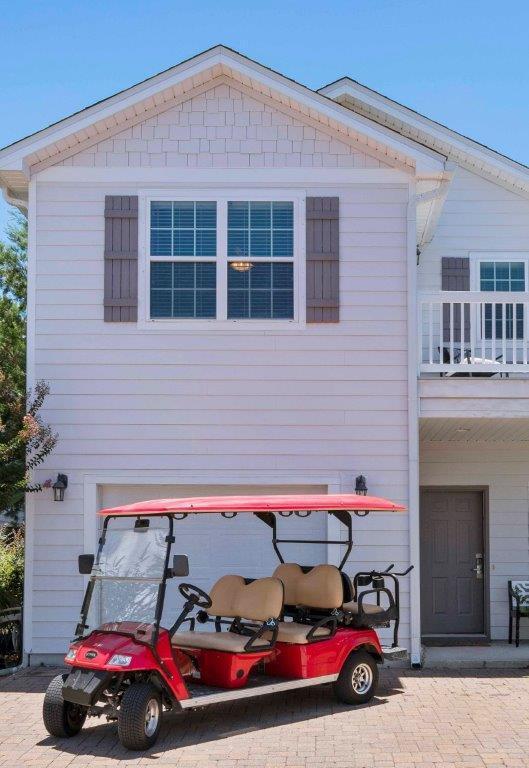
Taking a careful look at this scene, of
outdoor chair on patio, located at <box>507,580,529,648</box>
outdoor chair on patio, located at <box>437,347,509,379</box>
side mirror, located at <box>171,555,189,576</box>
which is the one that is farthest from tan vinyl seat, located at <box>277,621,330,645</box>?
outdoor chair on patio, located at <box>507,580,529,648</box>

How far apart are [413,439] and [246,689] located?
417cm

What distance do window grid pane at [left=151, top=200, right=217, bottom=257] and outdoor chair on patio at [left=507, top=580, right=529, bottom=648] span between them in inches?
236

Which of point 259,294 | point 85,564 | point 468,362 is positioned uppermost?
point 259,294

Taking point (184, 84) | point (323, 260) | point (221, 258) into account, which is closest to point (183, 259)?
point (221, 258)

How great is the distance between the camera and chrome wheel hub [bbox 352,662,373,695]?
31.4ft

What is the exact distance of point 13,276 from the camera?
20016 millimetres

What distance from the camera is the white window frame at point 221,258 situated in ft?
39.2

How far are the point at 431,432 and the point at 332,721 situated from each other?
16.7ft

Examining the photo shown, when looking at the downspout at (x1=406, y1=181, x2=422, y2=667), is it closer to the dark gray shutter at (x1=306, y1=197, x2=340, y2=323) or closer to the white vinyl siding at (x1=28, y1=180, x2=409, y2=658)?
the white vinyl siding at (x1=28, y1=180, x2=409, y2=658)

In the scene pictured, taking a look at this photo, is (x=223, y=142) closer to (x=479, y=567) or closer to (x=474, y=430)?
(x=474, y=430)

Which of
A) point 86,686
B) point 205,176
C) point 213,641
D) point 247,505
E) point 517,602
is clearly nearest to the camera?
point 86,686

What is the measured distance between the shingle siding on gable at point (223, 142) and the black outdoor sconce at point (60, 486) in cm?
381

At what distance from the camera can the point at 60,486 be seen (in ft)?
38.2

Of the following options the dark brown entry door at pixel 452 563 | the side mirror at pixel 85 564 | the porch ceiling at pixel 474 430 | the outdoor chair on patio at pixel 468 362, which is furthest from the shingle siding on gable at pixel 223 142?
the side mirror at pixel 85 564
